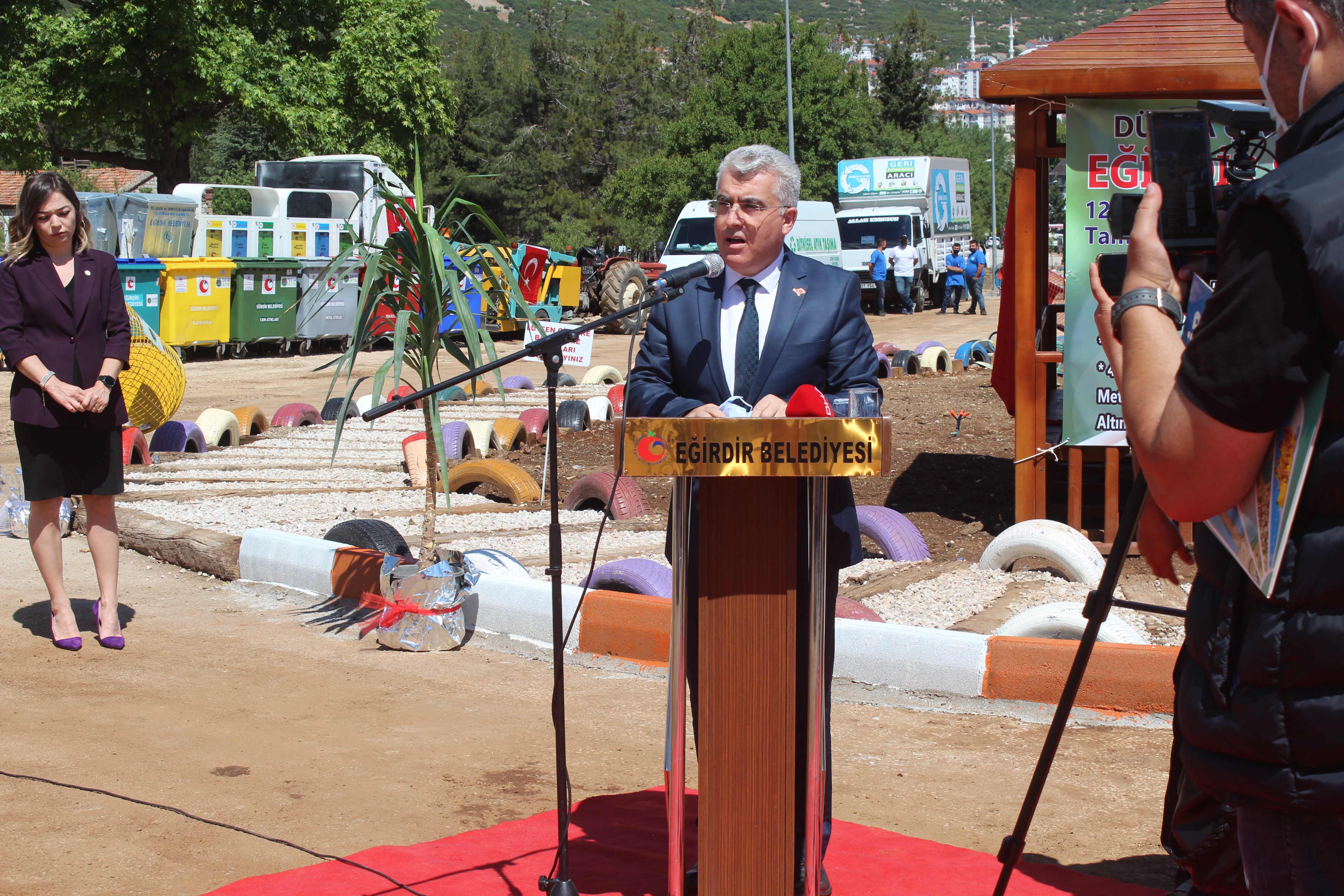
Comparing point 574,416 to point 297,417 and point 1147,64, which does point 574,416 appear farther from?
point 1147,64

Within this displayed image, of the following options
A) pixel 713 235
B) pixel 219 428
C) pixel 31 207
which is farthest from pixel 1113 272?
pixel 713 235

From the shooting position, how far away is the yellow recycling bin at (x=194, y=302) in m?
19.7

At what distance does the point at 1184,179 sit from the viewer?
195 centimetres

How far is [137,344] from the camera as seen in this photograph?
10992 mm

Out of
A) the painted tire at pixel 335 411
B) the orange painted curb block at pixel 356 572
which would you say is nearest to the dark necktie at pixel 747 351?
the orange painted curb block at pixel 356 572

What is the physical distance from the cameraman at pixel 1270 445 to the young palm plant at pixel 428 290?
3.97 metres

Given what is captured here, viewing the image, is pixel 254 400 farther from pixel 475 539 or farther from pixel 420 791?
pixel 420 791

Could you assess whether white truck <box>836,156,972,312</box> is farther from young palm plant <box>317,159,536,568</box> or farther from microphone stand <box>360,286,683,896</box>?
microphone stand <box>360,286,683,896</box>

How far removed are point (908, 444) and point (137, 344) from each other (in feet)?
22.7

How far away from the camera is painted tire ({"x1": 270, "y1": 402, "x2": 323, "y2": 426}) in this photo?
1304cm

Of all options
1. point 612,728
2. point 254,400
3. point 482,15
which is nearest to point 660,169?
point 254,400

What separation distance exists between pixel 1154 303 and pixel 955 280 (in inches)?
1201

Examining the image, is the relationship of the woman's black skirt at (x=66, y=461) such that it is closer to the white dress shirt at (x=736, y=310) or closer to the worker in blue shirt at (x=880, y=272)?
the white dress shirt at (x=736, y=310)

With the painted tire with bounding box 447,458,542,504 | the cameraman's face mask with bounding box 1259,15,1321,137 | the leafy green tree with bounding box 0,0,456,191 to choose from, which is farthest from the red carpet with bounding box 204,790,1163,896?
the leafy green tree with bounding box 0,0,456,191
